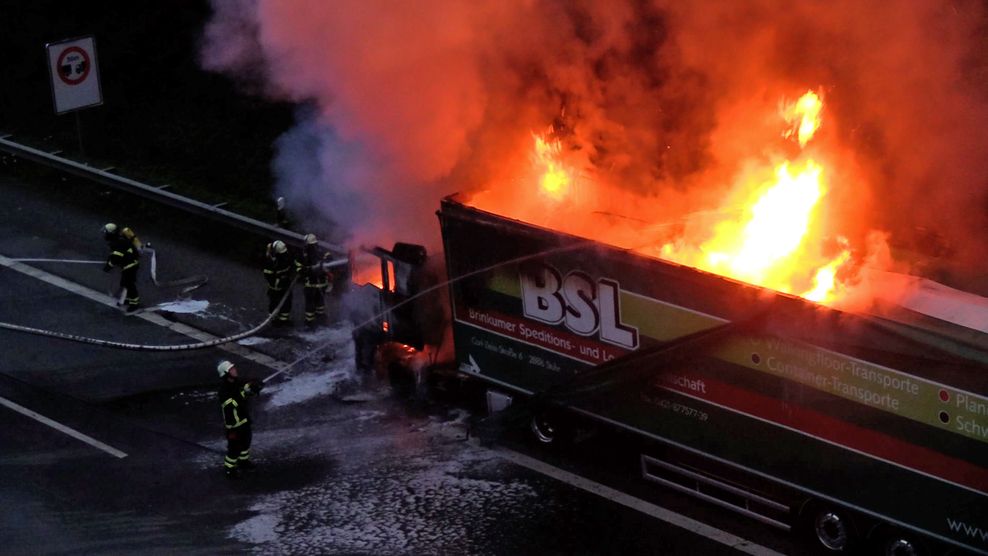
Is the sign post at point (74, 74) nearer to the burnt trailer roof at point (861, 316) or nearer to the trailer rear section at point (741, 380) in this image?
the trailer rear section at point (741, 380)

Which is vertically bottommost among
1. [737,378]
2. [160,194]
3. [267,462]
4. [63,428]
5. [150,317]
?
[267,462]

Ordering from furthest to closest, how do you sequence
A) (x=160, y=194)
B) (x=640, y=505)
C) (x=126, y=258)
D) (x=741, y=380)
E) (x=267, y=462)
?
1. (x=160, y=194)
2. (x=126, y=258)
3. (x=267, y=462)
4. (x=640, y=505)
5. (x=741, y=380)

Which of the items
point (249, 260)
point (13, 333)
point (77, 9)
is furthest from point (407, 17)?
point (77, 9)

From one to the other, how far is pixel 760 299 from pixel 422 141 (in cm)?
513

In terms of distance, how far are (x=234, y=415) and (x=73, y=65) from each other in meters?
9.28

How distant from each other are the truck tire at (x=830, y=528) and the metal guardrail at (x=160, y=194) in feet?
22.2

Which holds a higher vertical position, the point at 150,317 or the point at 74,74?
the point at 74,74

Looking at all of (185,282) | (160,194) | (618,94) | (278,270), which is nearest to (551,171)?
(278,270)

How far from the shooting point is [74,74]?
18781 mm

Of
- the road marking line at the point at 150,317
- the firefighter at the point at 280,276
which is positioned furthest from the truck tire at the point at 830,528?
the firefighter at the point at 280,276

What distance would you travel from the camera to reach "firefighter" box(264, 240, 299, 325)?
48.3 feet

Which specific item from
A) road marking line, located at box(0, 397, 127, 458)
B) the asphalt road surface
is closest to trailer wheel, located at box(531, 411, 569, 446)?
the asphalt road surface

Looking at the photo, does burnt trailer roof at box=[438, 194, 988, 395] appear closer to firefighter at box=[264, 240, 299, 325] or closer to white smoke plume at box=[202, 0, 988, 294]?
white smoke plume at box=[202, 0, 988, 294]

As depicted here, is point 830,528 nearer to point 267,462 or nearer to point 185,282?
point 267,462
